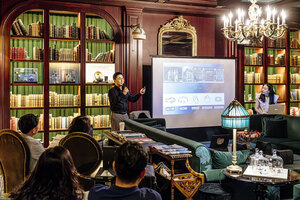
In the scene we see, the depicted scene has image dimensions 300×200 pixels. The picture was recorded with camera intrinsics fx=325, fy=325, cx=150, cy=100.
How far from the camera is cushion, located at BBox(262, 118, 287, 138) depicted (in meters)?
6.19

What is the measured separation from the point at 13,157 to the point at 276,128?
4955 mm

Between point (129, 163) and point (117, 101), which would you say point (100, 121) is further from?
point (129, 163)

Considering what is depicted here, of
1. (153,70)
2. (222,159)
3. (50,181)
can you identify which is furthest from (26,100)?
(50,181)

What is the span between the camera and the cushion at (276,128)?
6.19m

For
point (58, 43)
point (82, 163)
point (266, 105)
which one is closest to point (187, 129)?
point (266, 105)

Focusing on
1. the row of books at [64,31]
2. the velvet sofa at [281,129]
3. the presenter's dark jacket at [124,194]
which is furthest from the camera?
the row of books at [64,31]

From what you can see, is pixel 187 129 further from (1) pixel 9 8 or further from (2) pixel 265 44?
(1) pixel 9 8

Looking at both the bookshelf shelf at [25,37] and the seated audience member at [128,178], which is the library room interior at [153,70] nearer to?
the bookshelf shelf at [25,37]

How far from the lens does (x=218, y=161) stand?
3.23 meters

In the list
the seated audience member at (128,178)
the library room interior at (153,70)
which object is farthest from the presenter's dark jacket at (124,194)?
the library room interior at (153,70)

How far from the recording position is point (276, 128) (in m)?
6.20

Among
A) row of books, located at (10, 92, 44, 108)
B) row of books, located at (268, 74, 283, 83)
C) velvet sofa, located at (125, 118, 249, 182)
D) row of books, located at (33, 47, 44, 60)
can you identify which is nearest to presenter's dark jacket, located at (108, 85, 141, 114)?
row of books, located at (10, 92, 44, 108)

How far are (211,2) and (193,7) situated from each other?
426 mm

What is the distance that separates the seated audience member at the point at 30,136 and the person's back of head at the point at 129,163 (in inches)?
64.2
